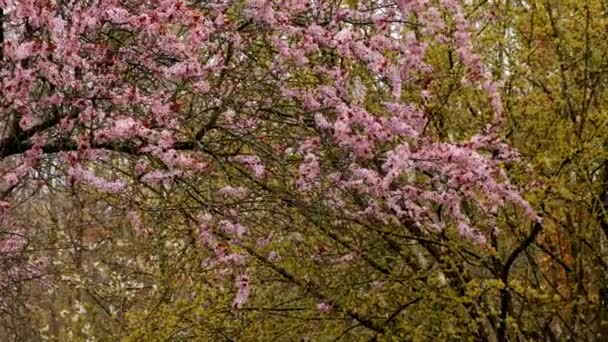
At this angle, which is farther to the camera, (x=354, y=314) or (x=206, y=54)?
(x=354, y=314)

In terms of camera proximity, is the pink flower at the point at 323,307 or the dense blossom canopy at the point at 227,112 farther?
the pink flower at the point at 323,307

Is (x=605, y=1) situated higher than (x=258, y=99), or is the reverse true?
(x=605, y=1)

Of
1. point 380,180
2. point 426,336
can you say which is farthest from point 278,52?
point 426,336

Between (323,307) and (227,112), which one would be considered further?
(323,307)

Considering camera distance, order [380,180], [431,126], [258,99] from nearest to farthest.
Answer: [380,180] < [258,99] < [431,126]

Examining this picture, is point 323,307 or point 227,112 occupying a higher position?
point 227,112

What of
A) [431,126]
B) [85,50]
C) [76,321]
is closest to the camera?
[85,50]

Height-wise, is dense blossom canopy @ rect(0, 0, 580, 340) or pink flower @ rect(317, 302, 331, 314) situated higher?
dense blossom canopy @ rect(0, 0, 580, 340)

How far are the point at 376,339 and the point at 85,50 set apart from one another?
4.76 m

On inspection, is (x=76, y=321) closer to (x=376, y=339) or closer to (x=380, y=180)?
(x=376, y=339)

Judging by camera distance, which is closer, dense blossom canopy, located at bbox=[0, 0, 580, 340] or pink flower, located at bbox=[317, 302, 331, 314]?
dense blossom canopy, located at bbox=[0, 0, 580, 340]

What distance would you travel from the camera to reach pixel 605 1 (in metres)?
8.05

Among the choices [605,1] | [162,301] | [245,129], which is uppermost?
[605,1]

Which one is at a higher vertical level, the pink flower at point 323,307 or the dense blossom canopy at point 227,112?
the dense blossom canopy at point 227,112
